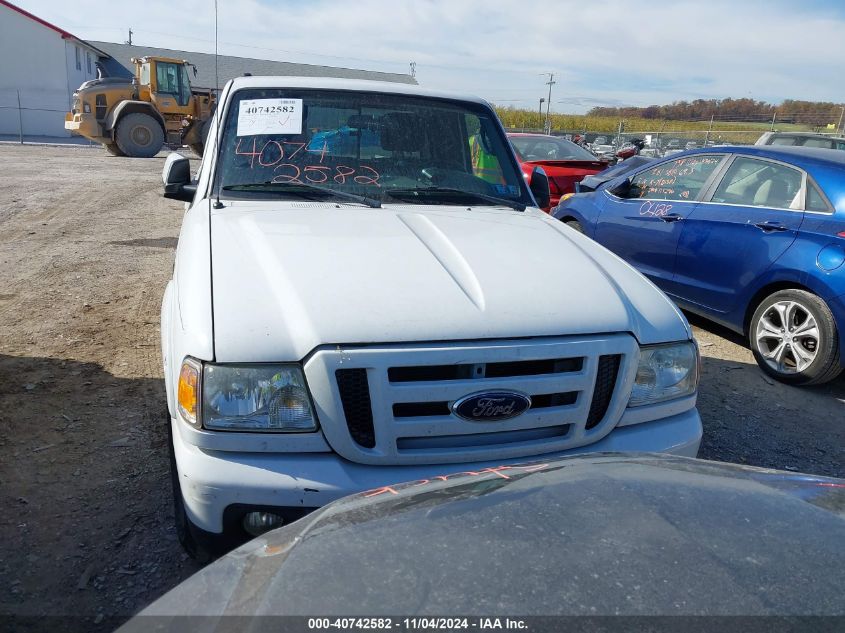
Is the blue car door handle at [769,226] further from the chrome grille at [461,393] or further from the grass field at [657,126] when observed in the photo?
the grass field at [657,126]

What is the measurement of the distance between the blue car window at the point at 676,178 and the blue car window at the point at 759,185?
221mm

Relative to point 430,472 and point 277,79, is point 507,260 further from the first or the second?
point 277,79

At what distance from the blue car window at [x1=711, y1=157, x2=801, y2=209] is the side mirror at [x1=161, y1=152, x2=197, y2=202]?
4.07 m

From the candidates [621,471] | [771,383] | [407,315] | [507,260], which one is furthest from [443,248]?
[771,383]

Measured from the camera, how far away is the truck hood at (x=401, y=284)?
2.19 m

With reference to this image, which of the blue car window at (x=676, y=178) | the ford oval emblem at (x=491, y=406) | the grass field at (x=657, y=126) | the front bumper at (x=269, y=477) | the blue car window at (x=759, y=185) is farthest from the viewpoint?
the grass field at (x=657, y=126)

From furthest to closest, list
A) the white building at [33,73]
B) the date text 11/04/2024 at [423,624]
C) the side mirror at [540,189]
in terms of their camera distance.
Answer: the white building at [33,73] < the side mirror at [540,189] < the date text 11/04/2024 at [423,624]

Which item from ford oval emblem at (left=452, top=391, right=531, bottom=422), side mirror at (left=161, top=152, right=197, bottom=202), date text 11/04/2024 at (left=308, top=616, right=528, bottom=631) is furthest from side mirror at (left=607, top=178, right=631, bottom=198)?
date text 11/04/2024 at (left=308, top=616, right=528, bottom=631)

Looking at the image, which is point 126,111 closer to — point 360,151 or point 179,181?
point 179,181

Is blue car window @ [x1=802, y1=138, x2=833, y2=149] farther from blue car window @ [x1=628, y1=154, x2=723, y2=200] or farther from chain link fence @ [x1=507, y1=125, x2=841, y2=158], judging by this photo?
chain link fence @ [x1=507, y1=125, x2=841, y2=158]

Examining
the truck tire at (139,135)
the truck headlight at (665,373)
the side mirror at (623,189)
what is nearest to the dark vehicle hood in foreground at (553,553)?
the truck headlight at (665,373)

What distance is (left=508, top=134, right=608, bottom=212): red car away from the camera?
9.56 metres

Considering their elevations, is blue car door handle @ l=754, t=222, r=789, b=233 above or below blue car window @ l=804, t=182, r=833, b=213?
below

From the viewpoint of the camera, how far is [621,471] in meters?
1.57
